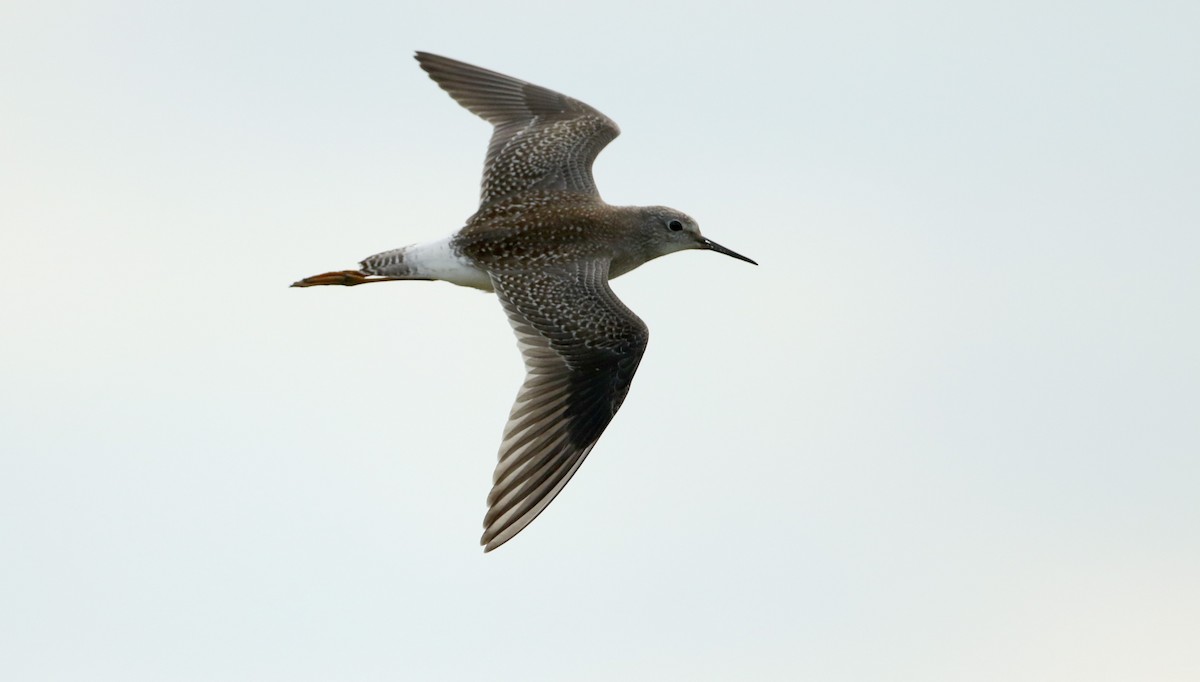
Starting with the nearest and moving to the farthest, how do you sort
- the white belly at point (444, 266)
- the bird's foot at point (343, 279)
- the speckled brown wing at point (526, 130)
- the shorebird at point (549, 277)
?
the shorebird at point (549, 277) < the white belly at point (444, 266) < the bird's foot at point (343, 279) < the speckled brown wing at point (526, 130)

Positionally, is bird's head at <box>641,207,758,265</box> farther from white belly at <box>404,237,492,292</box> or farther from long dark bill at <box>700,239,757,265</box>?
white belly at <box>404,237,492,292</box>

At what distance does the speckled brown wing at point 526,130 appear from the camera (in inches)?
750

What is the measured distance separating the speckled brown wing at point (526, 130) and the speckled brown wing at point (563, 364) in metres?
1.66

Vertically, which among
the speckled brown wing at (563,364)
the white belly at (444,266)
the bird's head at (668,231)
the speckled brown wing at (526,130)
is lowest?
the speckled brown wing at (563,364)

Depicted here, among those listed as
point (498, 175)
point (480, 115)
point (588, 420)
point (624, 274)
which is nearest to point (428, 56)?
point (480, 115)

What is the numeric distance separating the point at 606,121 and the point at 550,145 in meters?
1.00

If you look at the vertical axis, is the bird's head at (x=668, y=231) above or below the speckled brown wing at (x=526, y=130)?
below

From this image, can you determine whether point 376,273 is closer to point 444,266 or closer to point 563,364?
point 444,266

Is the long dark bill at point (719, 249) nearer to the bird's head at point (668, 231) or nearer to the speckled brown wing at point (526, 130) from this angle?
the bird's head at point (668, 231)

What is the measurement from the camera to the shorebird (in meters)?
16.9

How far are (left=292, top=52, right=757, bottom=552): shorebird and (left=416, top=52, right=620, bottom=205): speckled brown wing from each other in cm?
2

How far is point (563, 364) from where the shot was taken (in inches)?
683

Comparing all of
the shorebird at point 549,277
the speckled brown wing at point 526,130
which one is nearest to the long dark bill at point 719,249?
the shorebird at point 549,277

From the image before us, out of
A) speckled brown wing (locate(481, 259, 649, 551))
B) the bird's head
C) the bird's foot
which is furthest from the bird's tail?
the bird's head
